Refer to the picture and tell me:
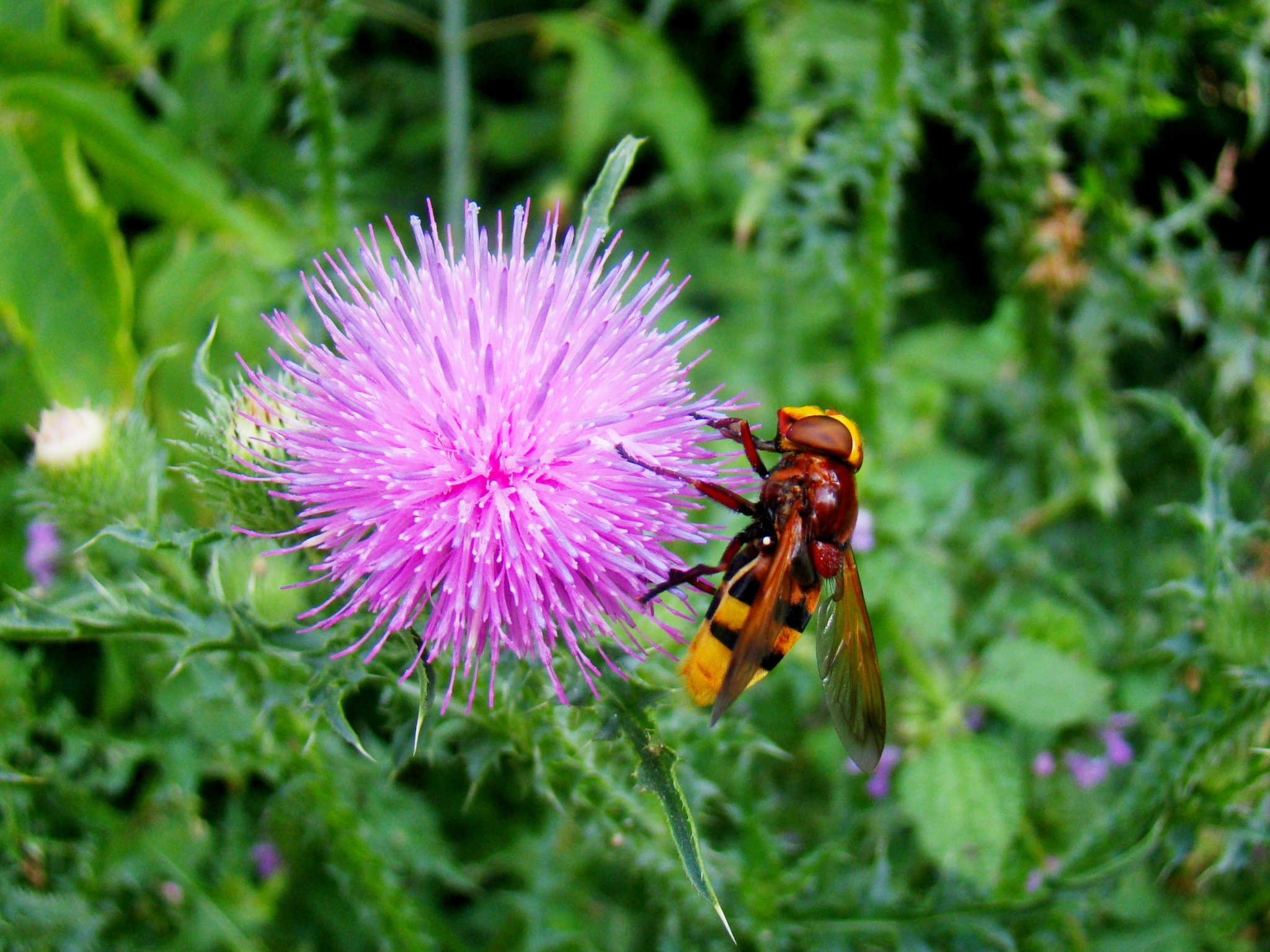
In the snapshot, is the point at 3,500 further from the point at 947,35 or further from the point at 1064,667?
the point at 947,35

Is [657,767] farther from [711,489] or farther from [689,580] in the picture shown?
[711,489]

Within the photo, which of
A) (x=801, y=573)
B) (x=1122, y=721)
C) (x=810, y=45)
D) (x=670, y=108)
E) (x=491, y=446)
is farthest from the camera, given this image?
(x=670, y=108)

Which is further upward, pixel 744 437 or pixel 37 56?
pixel 37 56

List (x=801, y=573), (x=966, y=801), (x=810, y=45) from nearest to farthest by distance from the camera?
(x=801, y=573), (x=966, y=801), (x=810, y=45)

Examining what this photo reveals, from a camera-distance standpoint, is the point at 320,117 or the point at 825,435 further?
the point at 320,117

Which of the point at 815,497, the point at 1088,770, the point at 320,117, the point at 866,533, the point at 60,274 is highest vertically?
the point at 320,117

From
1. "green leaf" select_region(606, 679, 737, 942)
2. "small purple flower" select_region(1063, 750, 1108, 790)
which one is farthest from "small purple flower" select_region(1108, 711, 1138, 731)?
"green leaf" select_region(606, 679, 737, 942)

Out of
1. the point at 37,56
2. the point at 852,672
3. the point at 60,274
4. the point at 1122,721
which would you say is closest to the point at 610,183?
the point at 852,672
